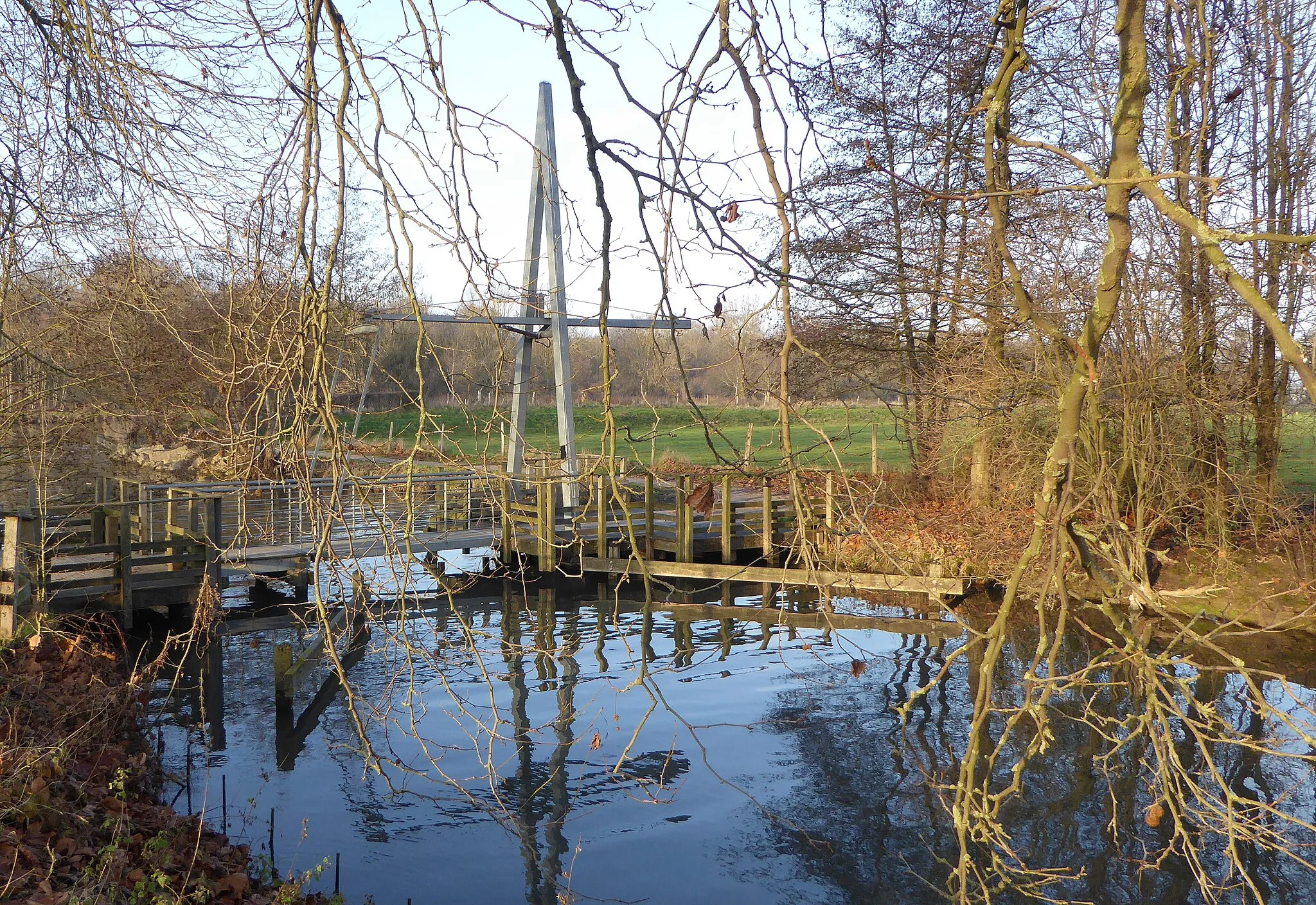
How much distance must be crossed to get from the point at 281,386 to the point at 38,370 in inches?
369

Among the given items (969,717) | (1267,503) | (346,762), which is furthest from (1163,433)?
(346,762)

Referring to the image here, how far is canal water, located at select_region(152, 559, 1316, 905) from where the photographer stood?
6.82 m

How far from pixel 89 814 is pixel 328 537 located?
16.3 feet

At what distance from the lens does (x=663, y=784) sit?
5004mm

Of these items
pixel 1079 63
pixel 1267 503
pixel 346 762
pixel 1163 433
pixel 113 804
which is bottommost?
pixel 346 762

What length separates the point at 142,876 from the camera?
5.23m

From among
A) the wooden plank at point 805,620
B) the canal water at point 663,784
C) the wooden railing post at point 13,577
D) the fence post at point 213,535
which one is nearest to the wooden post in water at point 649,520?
the wooden plank at point 805,620

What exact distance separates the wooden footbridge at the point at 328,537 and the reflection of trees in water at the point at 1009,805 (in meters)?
1.46

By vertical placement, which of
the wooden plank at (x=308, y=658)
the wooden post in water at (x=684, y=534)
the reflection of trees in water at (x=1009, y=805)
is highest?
the wooden post in water at (x=684, y=534)

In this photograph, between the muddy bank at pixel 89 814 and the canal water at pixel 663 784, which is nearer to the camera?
the muddy bank at pixel 89 814

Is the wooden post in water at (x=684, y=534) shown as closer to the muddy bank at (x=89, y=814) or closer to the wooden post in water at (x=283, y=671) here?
the wooden post in water at (x=283, y=671)

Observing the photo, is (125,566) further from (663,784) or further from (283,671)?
(663,784)

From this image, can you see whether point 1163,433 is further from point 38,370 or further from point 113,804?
point 38,370

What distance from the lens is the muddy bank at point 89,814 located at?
5070mm
